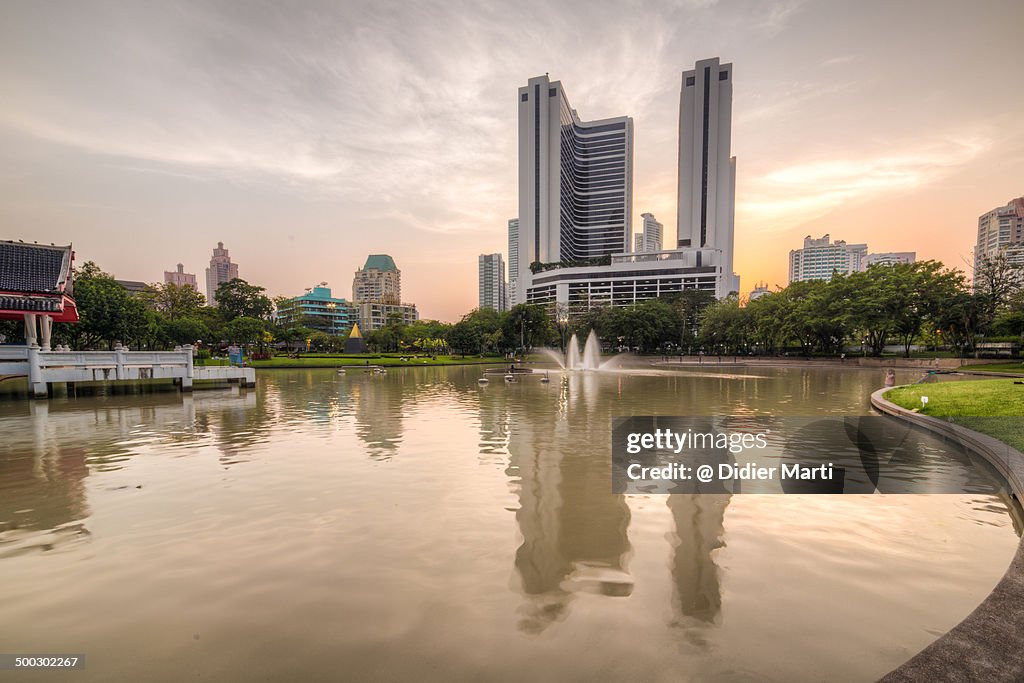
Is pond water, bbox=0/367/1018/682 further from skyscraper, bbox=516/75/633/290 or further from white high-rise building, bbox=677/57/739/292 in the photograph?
white high-rise building, bbox=677/57/739/292

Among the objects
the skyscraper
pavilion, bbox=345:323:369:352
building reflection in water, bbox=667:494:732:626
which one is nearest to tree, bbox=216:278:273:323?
pavilion, bbox=345:323:369:352

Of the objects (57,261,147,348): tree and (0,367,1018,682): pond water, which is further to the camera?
(57,261,147,348): tree

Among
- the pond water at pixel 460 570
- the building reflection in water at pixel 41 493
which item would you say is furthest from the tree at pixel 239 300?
the pond water at pixel 460 570

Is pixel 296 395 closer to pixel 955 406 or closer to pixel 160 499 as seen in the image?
pixel 160 499

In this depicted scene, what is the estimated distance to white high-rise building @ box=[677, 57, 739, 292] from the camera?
154375 millimetres

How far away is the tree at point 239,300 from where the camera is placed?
7756 centimetres

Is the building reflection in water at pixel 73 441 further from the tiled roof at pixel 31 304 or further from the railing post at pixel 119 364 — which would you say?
the tiled roof at pixel 31 304

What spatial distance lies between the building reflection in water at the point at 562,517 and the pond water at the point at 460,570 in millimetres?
50

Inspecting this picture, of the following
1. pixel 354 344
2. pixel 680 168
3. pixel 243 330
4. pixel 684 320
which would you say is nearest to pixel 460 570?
pixel 243 330

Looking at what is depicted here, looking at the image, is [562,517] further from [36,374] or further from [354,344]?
[354,344]

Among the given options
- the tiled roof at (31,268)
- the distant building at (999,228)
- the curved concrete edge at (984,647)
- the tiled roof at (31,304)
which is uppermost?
the distant building at (999,228)

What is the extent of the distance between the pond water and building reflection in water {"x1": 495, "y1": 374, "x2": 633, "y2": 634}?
0.16 feet

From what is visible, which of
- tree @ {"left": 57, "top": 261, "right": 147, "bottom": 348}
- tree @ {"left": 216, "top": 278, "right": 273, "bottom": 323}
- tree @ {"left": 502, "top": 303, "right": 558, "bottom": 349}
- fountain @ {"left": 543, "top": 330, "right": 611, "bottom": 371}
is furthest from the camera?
tree @ {"left": 216, "top": 278, "right": 273, "bottom": 323}

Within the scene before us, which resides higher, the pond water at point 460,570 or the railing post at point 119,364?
the railing post at point 119,364
